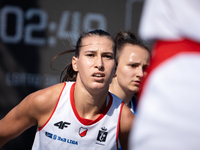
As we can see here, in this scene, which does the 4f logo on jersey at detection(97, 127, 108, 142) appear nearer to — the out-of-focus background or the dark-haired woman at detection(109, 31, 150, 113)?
the dark-haired woman at detection(109, 31, 150, 113)

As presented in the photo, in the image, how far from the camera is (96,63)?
6.53 feet

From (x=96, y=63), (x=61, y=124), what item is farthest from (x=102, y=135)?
(x=96, y=63)

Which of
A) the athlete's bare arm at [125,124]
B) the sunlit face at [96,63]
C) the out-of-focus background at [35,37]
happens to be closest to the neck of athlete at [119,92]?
the athlete's bare arm at [125,124]

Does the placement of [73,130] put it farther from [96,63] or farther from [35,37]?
[35,37]

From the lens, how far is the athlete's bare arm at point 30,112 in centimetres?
203

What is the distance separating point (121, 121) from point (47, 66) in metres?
1.71

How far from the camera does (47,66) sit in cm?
354

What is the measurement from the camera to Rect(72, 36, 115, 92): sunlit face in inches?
78.4

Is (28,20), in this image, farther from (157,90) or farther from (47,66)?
(157,90)

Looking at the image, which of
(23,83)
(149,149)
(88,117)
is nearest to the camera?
(149,149)

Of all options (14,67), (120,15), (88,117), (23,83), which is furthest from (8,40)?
(88,117)

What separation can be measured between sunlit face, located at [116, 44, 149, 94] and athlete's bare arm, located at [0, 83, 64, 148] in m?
0.91

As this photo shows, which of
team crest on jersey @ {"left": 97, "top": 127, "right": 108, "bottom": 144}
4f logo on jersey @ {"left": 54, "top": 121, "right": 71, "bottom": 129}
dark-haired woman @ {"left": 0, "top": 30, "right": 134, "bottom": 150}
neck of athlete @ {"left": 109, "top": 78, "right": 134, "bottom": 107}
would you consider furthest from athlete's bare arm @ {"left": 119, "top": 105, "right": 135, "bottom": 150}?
neck of athlete @ {"left": 109, "top": 78, "right": 134, "bottom": 107}

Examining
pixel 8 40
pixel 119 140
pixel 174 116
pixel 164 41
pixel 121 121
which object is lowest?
pixel 119 140
